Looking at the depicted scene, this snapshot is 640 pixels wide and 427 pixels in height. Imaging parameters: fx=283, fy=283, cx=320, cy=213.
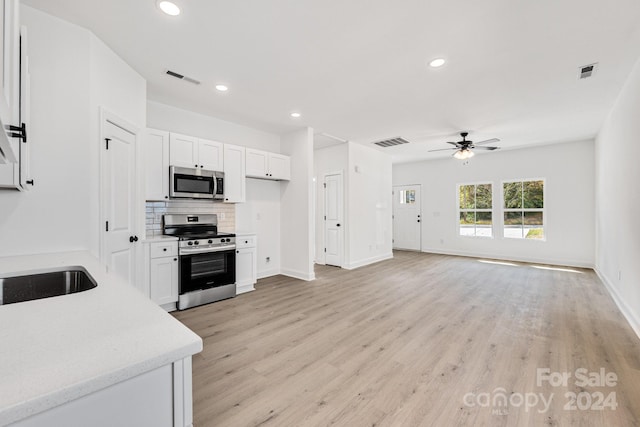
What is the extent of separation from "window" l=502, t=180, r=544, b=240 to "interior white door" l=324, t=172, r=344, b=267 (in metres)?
4.26

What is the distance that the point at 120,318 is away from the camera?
852 millimetres

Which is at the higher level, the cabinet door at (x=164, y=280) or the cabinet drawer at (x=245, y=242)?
the cabinet drawer at (x=245, y=242)

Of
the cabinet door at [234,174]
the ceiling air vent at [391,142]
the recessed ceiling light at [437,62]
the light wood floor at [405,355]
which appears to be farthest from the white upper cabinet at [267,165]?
the recessed ceiling light at [437,62]

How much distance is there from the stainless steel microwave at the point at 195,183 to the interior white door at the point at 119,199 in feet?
2.03

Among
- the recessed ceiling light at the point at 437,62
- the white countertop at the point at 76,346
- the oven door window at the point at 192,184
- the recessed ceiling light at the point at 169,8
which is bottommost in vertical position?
the white countertop at the point at 76,346

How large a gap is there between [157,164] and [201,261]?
135cm

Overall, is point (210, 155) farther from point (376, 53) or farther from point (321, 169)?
point (321, 169)

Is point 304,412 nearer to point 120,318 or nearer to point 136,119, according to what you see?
point 120,318

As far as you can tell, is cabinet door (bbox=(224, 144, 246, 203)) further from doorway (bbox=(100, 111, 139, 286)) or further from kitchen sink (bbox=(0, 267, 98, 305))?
kitchen sink (bbox=(0, 267, 98, 305))

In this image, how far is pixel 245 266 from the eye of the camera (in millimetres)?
4293

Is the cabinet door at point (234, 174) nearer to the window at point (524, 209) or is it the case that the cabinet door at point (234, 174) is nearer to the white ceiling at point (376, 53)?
the white ceiling at point (376, 53)

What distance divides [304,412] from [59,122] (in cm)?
282

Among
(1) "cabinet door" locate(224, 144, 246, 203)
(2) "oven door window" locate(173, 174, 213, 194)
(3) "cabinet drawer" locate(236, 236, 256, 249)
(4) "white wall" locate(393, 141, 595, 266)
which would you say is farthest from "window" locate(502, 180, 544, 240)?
(2) "oven door window" locate(173, 174, 213, 194)

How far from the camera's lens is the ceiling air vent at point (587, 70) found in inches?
116
